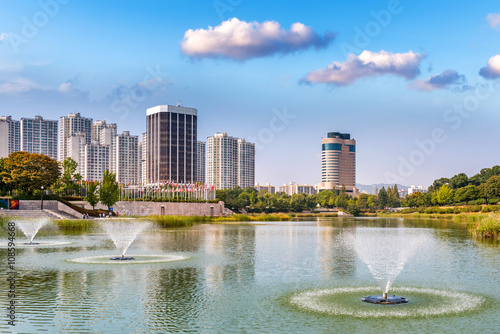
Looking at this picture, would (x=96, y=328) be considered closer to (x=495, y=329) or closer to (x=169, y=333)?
(x=169, y=333)

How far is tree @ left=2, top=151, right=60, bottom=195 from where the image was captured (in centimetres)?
10112

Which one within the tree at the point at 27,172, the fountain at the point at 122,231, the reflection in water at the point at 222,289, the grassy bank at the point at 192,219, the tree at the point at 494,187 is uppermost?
the tree at the point at 27,172

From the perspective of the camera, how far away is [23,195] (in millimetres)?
102375

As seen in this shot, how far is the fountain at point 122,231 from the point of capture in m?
50.3

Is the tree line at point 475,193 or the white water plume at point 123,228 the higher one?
the tree line at point 475,193

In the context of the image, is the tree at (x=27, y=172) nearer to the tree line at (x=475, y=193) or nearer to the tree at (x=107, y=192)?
the tree at (x=107, y=192)

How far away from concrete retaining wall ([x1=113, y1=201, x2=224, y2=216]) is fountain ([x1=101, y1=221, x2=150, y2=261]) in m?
49.3

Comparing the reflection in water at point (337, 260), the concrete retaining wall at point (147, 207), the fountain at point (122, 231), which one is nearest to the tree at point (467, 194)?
the concrete retaining wall at point (147, 207)

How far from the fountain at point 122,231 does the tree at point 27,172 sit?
3165cm

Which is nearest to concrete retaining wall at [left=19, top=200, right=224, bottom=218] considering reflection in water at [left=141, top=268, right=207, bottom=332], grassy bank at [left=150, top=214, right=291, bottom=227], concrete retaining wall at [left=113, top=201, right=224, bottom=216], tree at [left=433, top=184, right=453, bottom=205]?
concrete retaining wall at [left=113, top=201, right=224, bottom=216]

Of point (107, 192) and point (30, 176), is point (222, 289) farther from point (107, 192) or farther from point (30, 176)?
point (107, 192)

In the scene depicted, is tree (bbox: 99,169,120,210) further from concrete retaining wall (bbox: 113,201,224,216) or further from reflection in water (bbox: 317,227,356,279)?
reflection in water (bbox: 317,227,356,279)

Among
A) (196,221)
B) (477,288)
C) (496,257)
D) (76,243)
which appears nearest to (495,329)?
(477,288)

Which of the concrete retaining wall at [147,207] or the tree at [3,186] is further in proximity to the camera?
the tree at [3,186]
